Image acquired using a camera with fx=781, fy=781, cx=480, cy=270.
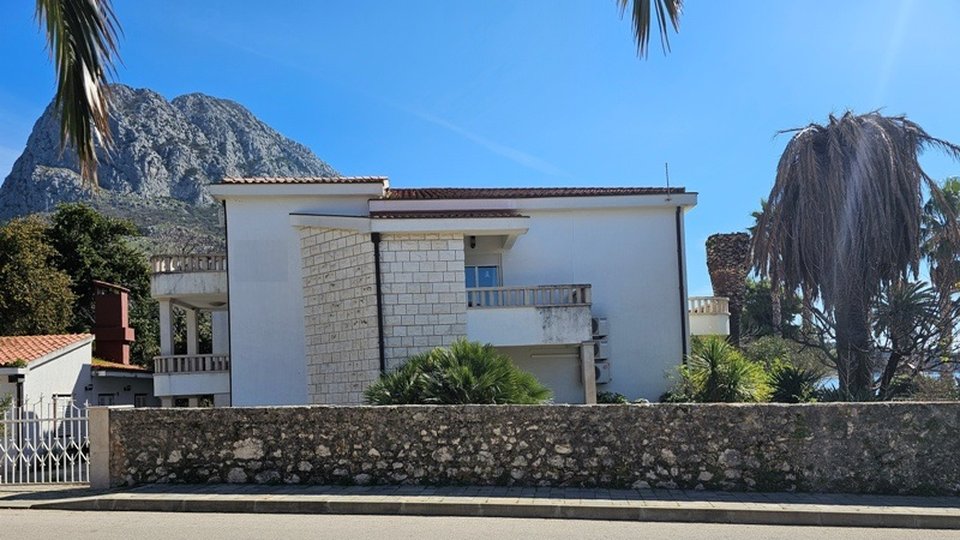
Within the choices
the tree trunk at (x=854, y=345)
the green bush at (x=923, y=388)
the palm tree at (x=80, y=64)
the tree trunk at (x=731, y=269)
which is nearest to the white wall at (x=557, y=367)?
the tree trunk at (x=854, y=345)

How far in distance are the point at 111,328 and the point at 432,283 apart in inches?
671

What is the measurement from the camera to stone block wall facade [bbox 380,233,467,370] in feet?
60.1

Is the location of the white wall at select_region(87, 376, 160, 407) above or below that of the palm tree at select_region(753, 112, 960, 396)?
below

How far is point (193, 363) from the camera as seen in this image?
858 inches

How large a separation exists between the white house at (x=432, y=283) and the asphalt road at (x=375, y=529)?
8568 mm

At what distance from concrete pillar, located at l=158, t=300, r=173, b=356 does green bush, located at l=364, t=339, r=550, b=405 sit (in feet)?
36.6

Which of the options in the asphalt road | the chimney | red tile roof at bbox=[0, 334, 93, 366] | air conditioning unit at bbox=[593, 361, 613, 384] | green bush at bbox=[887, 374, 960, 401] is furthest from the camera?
the chimney

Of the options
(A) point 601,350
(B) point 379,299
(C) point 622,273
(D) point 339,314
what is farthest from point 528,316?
(D) point 339,314

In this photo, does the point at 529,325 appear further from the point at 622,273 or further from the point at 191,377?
the point at 191,377

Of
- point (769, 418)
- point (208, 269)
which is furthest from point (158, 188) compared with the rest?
point (769, 418)

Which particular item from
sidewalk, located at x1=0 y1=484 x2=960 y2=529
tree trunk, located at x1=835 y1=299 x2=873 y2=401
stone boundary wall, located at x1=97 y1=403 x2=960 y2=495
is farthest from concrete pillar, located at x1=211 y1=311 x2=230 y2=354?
tree trunk, located at x1=835 y1=299 x2=873 y2=401

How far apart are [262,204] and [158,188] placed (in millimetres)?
61097

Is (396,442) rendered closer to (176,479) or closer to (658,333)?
(176,479)

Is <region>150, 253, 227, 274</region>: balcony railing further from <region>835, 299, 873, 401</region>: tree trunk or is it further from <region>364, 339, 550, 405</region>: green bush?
<region>835, 299, 873, 401</region>: tree trunk
